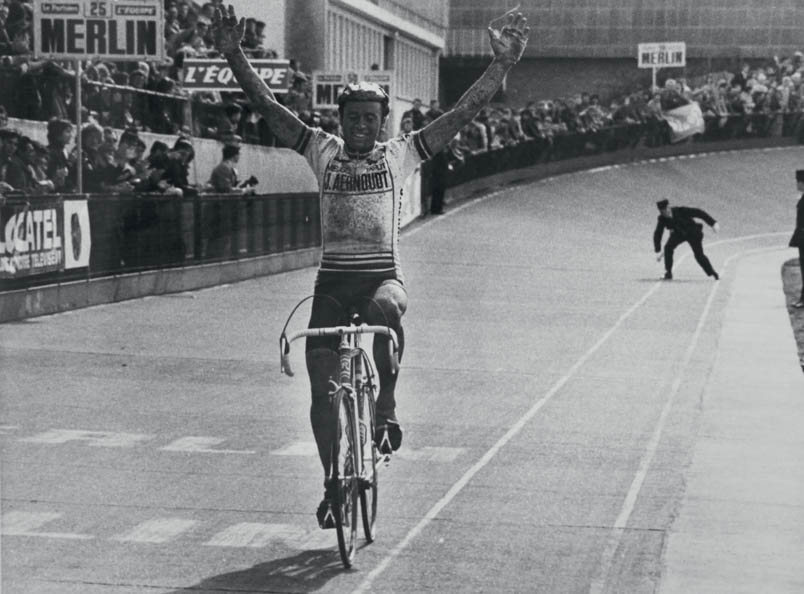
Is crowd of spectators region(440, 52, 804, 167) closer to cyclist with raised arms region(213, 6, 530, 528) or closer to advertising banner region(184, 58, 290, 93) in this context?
advertising banner region(184, 58, 290, 93)

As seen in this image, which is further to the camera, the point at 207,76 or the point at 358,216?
the point at 207,76

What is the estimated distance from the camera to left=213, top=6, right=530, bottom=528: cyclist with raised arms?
314 inches

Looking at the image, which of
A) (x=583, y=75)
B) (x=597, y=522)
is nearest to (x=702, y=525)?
(x=597, y=522)

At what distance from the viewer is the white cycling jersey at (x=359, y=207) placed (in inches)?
317

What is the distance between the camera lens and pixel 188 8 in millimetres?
29828

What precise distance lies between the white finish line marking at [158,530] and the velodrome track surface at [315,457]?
0.8 inches

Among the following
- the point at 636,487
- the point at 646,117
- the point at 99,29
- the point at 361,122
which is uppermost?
the point at 99,29

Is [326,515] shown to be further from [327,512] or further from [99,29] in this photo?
[99,29]

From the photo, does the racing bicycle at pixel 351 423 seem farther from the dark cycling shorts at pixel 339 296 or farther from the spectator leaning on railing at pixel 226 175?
the spectator leaning on railing at pixel 226 175

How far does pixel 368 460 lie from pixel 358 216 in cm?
107

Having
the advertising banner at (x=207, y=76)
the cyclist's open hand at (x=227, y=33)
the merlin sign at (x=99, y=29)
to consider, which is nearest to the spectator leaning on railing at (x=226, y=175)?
the advertising banner at (x=207, y=76)

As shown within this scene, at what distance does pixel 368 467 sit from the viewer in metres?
7.87

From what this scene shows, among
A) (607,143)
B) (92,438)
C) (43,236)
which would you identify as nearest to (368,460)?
(92,438)

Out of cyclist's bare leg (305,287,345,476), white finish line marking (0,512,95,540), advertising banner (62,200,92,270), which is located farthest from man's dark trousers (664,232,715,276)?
cyclist's bare leg (305,287,345,476)
